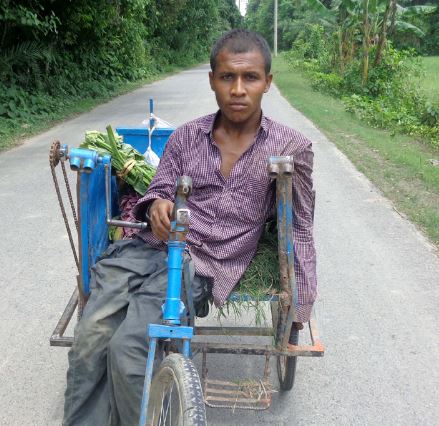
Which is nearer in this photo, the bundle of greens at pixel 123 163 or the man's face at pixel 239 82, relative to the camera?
the man's face at pixel 239 82

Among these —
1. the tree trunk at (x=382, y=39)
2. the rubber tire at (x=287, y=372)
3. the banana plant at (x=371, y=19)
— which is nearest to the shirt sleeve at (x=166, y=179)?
the rubber tire at (x=287, y=372)

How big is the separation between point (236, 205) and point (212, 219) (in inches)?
4.7

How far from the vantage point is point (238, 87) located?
7.47ft


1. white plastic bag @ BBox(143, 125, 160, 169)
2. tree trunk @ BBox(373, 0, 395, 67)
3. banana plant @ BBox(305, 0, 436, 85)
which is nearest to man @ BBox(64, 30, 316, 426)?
white plastic bag @ BBox(143, 125, 160, 169)

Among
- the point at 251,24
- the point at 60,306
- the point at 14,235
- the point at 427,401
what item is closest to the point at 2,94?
the point at 14,235

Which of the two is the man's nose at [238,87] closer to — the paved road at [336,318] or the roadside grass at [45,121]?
the paved road at [336,318]

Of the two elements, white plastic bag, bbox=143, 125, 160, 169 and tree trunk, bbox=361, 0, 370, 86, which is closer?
white plastic bag, bbox=143, 125, 160, 169

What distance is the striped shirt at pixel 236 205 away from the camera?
223 centimetres

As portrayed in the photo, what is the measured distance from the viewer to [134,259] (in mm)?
2279

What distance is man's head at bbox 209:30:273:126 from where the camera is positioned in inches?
90.0

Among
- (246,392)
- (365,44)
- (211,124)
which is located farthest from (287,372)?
(365,44)

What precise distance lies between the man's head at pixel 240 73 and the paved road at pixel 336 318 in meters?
1.42

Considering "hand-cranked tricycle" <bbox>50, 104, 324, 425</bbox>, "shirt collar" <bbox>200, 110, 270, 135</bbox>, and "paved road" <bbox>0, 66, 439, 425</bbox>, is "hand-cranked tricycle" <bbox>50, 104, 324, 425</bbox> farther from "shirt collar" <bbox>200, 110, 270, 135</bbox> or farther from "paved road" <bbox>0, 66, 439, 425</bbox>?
"shirt collar" <bbox>200, 110, 270, 135</bbox>

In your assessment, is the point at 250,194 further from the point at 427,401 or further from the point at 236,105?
the point at 427,401
